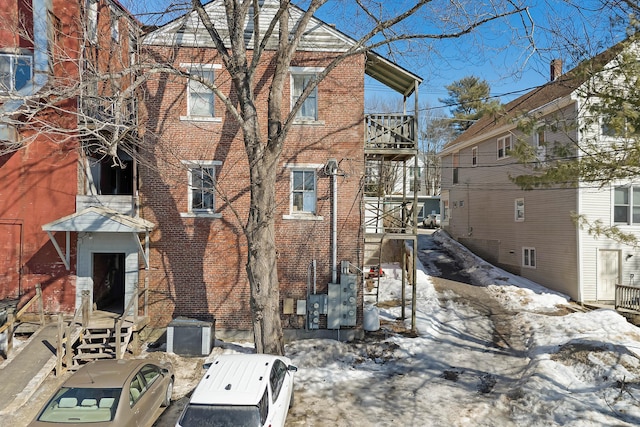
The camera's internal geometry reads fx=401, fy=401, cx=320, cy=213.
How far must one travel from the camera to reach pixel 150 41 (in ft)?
42.8

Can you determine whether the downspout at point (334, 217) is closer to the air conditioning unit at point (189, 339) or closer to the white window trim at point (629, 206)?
the air conditioning unit at point (189, 339)

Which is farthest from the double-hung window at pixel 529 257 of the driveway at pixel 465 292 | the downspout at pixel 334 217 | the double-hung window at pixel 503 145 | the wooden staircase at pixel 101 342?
the wooden staircase at pixel 101 342

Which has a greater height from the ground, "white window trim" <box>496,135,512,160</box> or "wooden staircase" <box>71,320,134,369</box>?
"white window trim" <box>496,135,512,160</box>

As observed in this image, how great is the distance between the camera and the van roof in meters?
6.30

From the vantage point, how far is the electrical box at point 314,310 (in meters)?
12.8

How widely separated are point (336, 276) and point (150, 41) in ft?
31.9

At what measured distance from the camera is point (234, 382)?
6.68m

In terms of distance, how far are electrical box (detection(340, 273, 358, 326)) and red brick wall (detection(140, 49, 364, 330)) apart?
61 cm

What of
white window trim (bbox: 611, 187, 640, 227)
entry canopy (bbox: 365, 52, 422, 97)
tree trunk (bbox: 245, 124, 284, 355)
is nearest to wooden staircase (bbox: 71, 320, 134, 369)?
tree trunk (bbox: 245, 124, 284, 355)

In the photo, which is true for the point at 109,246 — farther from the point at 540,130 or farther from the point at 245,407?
the point at 540,130

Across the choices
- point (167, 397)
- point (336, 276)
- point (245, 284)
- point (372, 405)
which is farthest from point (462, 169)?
point (167, 397)

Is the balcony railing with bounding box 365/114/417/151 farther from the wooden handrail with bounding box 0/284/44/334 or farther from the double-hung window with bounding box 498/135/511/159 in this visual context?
the wooden handrail with bounding box 0/284/44/334

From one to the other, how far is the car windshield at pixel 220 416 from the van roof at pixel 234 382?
7 centimetres

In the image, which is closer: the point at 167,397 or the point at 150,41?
the point at 167,397
